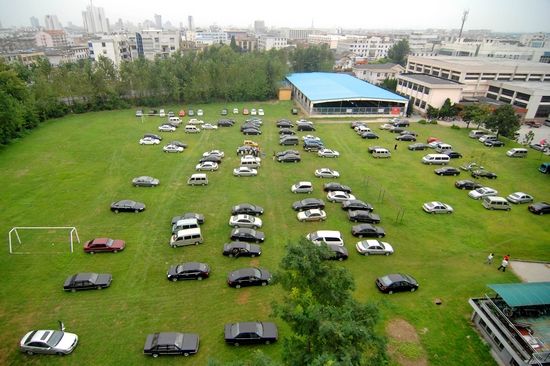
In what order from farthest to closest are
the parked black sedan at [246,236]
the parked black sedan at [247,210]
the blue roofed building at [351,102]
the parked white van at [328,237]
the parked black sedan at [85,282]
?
1. the blue roofed building at [351,102]
2. the parked black sedan at [247,210]
3. the parked black sedan at [246,236]
4. the parked white van at [328,237]
5. the parked black sedan at [85,282]

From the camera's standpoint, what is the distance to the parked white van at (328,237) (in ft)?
85.5

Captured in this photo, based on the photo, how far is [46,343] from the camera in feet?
56.5

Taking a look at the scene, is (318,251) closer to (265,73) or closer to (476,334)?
(476,334)

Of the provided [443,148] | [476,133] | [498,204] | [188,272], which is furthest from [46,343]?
[476,133]

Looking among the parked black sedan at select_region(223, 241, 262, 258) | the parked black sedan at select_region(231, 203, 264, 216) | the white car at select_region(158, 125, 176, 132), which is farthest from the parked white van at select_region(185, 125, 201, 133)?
the parked black sedan at select_region(223, 241, 262, 258)

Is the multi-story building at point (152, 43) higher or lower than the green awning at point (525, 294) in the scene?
higher

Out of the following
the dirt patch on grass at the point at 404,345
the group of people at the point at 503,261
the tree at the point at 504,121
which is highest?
the tree at the point at 504,121

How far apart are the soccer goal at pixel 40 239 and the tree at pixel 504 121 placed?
2400 inches

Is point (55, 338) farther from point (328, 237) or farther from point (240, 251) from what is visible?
point (328, 237)

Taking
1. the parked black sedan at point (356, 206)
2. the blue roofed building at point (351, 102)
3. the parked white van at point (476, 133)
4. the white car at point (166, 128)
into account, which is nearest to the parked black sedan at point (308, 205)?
the parked black sedan at point (356, 206)

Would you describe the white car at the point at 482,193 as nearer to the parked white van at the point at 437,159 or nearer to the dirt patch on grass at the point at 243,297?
the parked white van at the point at 437,159

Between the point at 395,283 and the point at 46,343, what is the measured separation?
68.6 ft

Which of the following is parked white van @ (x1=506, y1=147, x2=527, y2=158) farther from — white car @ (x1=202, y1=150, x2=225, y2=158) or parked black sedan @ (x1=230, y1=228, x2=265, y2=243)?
parked black sedan @ (x1=230, y1=228, x2=265, y2=243)

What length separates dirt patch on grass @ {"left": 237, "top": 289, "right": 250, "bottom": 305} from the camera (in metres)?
21.2
